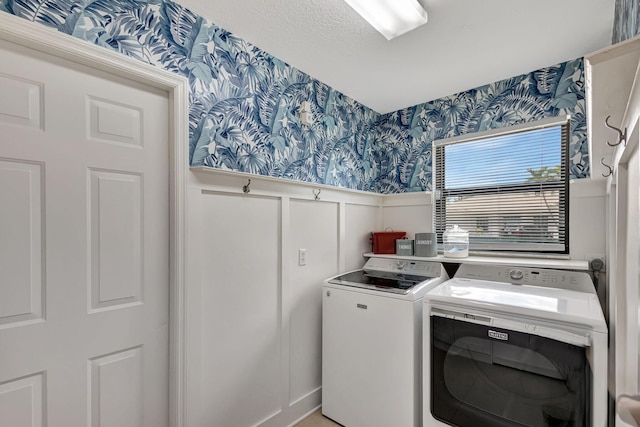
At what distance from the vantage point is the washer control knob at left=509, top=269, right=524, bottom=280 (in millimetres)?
1922

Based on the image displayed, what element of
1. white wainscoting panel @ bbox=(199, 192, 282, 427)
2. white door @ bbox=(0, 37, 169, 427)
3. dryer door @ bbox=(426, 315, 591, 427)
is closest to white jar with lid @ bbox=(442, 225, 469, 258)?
dryer door @ bbox=(426, 315, 591, 427)

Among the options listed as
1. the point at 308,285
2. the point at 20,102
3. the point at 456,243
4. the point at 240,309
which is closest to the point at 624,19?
the point at 456,243

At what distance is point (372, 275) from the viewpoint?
238cm

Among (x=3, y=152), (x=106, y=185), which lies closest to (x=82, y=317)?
(x=106, y=185)

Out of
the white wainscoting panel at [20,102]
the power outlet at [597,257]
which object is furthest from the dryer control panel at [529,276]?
the white wainscoting panel at [20,102]

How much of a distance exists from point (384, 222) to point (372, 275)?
2.56 feet

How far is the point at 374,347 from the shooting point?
1889mm

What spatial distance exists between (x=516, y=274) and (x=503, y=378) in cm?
71

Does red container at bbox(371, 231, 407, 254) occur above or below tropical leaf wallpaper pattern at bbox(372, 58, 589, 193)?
below

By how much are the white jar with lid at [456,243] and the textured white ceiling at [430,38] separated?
118 cm

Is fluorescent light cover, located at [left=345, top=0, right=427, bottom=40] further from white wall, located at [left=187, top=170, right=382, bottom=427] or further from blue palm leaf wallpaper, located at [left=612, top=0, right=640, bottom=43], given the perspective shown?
white wall, located at [left=187, top=170, right=382, bottom=427]

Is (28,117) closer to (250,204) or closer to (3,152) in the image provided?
(3,152)

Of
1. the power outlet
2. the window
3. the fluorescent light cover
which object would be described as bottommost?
the power outlet

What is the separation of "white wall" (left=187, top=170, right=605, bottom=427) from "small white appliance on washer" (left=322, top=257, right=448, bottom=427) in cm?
19
